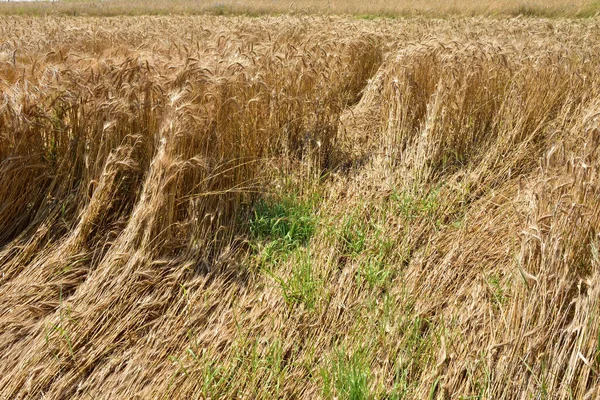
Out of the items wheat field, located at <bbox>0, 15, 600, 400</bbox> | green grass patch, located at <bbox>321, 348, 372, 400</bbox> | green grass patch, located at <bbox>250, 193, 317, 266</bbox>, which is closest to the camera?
green grass patch, located at <bbox>321, 348, 372, 400</bbox>

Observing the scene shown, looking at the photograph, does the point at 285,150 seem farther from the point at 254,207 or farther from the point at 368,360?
the point at 368,360

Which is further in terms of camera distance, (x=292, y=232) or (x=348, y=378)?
(x=292, y=232)

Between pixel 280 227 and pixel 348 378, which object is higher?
pixel 280 227

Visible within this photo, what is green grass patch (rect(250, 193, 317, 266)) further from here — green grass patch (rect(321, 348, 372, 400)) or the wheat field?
green grass patch (rect(321, 348, 372, 400))

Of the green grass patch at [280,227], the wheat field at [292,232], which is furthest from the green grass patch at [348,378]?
the green grass patch at [280,227]

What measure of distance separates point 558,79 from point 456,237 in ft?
6.28

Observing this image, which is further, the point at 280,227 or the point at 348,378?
the point at 280,227

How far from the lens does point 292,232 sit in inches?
109

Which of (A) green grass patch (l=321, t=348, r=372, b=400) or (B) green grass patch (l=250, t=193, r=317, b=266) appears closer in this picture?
(A) green grass patch (l=321, t=348, r=372, b=400)

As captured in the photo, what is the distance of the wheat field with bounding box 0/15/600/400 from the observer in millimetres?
2000

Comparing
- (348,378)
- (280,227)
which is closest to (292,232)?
(280,227)

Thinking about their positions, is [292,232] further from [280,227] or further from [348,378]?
[348,378]

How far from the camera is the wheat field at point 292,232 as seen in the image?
2.00 m

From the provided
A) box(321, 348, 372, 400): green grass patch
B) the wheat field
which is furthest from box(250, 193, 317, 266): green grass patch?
box(321, 348, 372, 400): green grass patch
